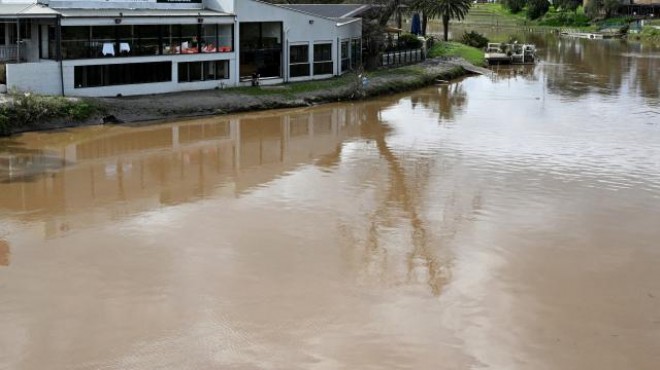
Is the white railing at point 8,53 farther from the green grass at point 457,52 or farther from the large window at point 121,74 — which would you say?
the green grass at point 457,52

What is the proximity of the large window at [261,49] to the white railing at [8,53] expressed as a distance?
1151cm

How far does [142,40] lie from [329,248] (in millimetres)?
22967

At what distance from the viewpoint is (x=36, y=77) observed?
117 ft

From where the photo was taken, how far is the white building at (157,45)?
36.6 meters

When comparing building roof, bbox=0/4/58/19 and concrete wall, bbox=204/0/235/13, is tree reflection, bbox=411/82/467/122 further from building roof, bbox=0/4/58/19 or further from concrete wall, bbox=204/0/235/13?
building roof, bbox=0/4/58/19

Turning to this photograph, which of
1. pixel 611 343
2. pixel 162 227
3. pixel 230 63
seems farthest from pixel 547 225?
pixel 230 63

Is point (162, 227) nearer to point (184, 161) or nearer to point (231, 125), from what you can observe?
point (184, 161)

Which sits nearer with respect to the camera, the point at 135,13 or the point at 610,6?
the point at 135,13

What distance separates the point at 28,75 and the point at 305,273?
21.8 m

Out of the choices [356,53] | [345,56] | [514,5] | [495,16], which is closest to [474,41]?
[356,53]

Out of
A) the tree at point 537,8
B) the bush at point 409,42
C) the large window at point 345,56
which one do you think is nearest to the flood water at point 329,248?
the large window at point 345,56

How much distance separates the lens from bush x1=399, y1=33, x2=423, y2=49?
61356 millimetres

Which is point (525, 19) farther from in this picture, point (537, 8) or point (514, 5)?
point (514, 5)

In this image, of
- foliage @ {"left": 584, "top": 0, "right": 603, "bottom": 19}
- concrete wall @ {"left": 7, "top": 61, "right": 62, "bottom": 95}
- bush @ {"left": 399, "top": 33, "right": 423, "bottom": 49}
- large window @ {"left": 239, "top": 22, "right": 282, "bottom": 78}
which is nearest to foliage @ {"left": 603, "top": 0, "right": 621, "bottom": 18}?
foliage @ {"left": 584, "top": 0, "right": 603, "bottom": 19}
